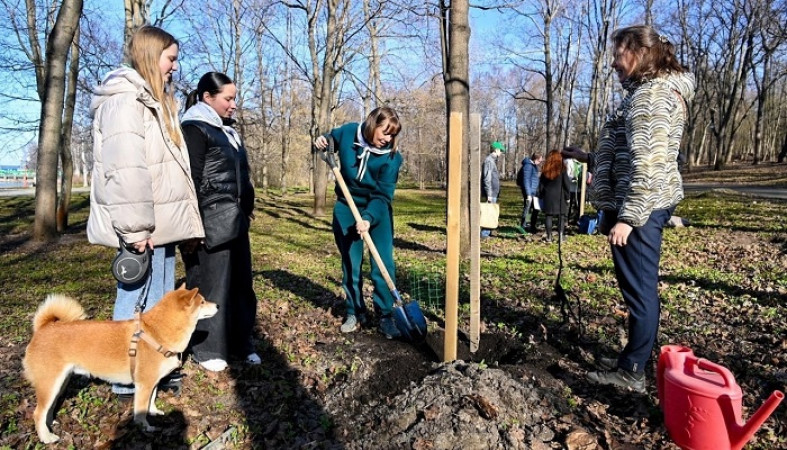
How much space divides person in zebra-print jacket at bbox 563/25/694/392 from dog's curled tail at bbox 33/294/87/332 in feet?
10.7

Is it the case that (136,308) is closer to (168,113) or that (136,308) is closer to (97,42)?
(168,113)

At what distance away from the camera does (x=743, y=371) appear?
3537mm

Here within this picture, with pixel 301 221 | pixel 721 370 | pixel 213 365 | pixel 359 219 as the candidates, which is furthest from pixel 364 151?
pixel 301 221

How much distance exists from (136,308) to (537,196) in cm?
923

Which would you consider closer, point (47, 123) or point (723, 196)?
point (47, 123)

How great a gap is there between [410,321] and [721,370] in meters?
2.31

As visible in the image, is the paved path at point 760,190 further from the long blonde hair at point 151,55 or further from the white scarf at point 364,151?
the long blonde hair at point 151,55

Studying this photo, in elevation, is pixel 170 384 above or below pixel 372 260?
below

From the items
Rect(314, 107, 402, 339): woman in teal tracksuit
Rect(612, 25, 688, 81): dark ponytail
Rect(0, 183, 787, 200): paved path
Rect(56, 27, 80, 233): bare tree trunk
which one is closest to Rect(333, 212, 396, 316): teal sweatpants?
Rect(314, 107, 402, 339): woman in teal tracksuit

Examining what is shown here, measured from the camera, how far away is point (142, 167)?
2.77 meters

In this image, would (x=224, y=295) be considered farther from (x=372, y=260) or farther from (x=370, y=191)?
(x=370, y=191)

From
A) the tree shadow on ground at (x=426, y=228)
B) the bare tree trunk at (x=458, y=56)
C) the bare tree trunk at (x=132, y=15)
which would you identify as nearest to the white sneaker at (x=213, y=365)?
the bare tree trunk at (x=458, y=56)

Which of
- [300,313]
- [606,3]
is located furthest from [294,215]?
[606,3]

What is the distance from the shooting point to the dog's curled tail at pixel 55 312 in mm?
2779
